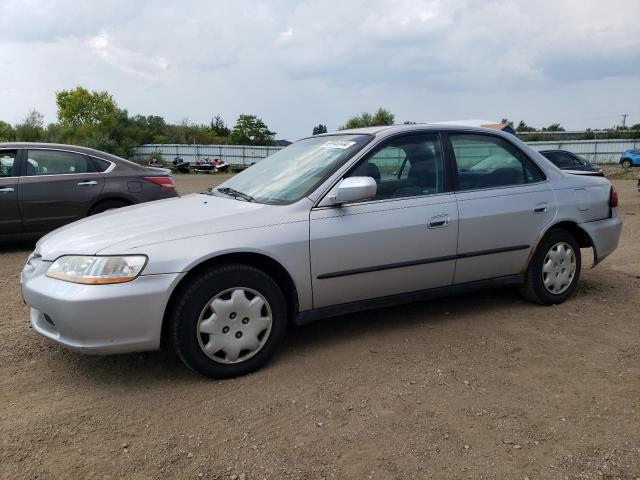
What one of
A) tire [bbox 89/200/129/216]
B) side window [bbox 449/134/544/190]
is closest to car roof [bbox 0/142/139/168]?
tire [bbox 89/200/129/216]

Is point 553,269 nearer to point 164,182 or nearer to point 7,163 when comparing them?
point 164,182

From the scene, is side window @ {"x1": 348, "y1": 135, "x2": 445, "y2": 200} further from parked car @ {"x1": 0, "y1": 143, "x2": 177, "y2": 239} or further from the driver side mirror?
parked car @ {"x1": 0, "y1": 143, "x2": 177, "y2": 239}

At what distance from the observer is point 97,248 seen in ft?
10.5

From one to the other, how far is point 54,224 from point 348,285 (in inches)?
207

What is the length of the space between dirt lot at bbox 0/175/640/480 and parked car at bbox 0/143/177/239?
332 cm

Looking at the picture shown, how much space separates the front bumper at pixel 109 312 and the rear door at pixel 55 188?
178 inches

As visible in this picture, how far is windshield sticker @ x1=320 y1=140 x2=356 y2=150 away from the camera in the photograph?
4.02 metres

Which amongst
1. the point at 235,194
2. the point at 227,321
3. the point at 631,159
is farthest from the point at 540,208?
the point at 631,159

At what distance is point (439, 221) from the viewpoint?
3998mm

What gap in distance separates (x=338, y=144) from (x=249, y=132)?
78.7 metres

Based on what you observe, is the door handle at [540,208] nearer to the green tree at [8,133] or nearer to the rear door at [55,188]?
the rear door at [55,188]

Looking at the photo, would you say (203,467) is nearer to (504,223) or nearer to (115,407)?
(115,407)

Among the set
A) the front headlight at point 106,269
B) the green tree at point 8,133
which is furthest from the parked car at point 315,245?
the green tree at point 8,133

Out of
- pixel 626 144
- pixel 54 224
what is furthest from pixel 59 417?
pixel 626 144
